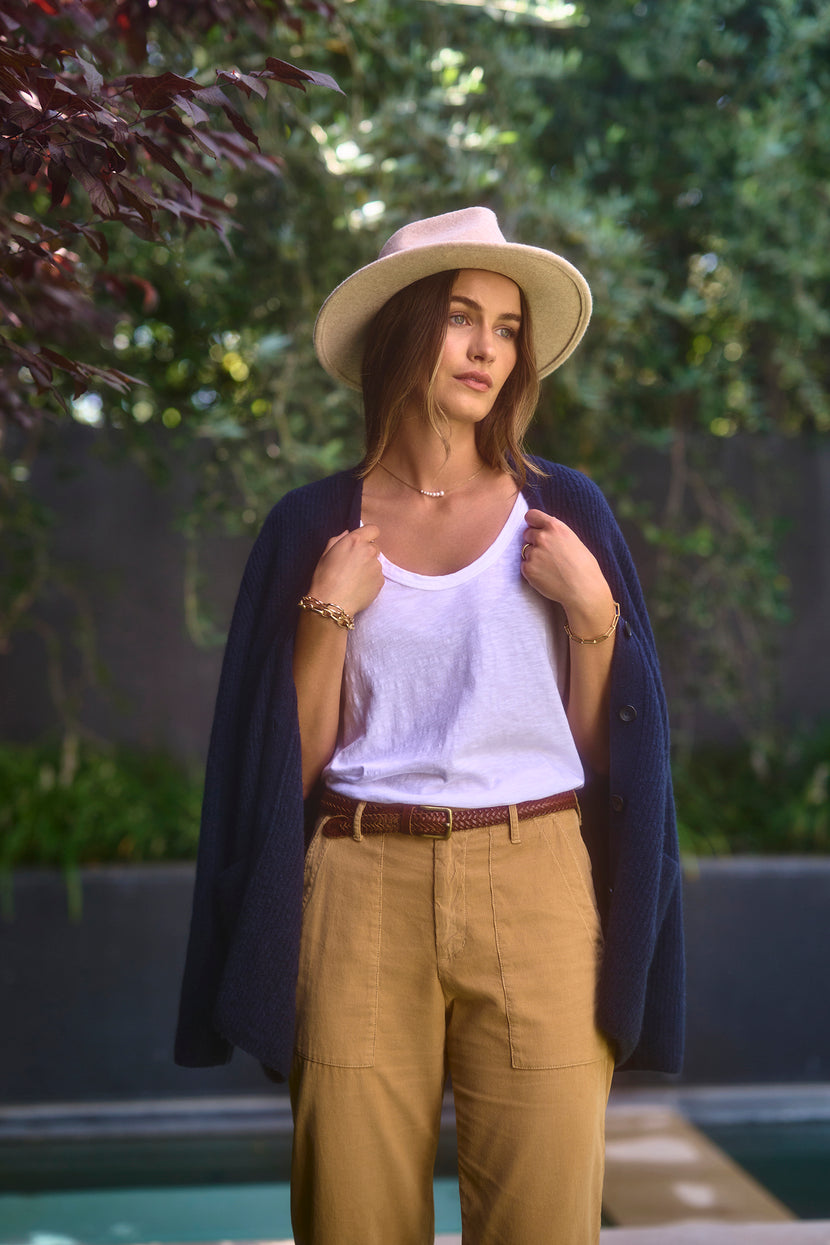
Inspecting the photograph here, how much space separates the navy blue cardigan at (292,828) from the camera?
1630 millimetres

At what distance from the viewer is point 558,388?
4.21m

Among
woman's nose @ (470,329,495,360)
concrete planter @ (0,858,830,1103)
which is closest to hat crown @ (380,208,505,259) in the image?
woman's nose @ (470,329,495,360)

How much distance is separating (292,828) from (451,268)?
2.86ft

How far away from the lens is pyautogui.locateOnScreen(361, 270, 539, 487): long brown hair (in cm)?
Answer: 171

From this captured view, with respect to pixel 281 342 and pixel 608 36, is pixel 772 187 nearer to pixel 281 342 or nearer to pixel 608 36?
pixel 608 36

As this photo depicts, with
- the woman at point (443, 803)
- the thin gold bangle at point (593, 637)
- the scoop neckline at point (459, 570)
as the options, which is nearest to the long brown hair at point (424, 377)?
the woman at point (443, 803)

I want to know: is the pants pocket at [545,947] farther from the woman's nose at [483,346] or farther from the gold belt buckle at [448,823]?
the woman's nose at [483,346]

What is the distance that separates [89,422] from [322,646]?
3246 millimetres

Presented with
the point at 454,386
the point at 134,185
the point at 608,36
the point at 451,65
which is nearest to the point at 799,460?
the point at 608,36

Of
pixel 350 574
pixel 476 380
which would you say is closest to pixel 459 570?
pixel 350 574

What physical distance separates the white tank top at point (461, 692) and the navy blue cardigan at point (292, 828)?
0.10 meters

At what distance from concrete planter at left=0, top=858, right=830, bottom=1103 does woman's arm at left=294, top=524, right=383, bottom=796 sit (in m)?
2.07

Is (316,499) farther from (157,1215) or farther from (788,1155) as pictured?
(788,1155)

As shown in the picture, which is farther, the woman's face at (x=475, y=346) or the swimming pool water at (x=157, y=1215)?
the swimming pool water at (x=157, y=1215)
